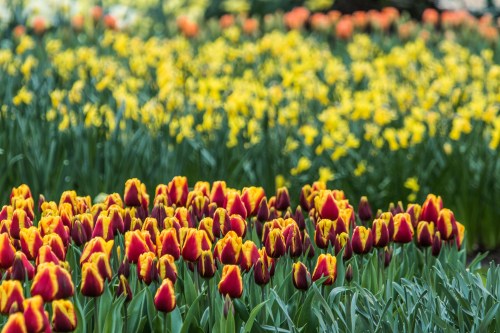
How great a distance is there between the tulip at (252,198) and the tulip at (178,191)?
0.23 meters

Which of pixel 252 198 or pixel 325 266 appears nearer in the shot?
pixel 325 266

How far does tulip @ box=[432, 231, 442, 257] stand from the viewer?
285cm

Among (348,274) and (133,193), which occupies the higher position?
(133,193)

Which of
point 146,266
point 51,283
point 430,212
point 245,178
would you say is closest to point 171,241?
point 146,266

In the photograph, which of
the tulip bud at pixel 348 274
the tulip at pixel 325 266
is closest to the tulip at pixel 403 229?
the tulip bud at pixel 348 274

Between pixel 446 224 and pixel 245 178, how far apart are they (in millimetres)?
1769

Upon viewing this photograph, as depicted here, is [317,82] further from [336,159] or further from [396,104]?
[336,159]

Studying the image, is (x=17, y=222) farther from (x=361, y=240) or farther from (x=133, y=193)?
(x=361, y=240)

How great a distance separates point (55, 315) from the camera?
1942 millimetres

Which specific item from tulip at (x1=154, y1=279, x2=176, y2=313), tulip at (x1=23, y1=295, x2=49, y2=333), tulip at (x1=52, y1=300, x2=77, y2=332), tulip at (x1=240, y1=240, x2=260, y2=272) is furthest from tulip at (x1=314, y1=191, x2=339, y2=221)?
tulip at (x1=23, y1=295, x2=49, y2=333)

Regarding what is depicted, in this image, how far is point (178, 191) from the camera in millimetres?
3051

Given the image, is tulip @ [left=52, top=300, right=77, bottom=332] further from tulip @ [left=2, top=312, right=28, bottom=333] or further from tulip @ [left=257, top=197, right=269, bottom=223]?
tulip @ [left=257, top=197, right=269, bottom=223]

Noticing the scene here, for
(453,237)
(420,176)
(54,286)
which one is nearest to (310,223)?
(453,237)

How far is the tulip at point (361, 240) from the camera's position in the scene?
261 centimetres
